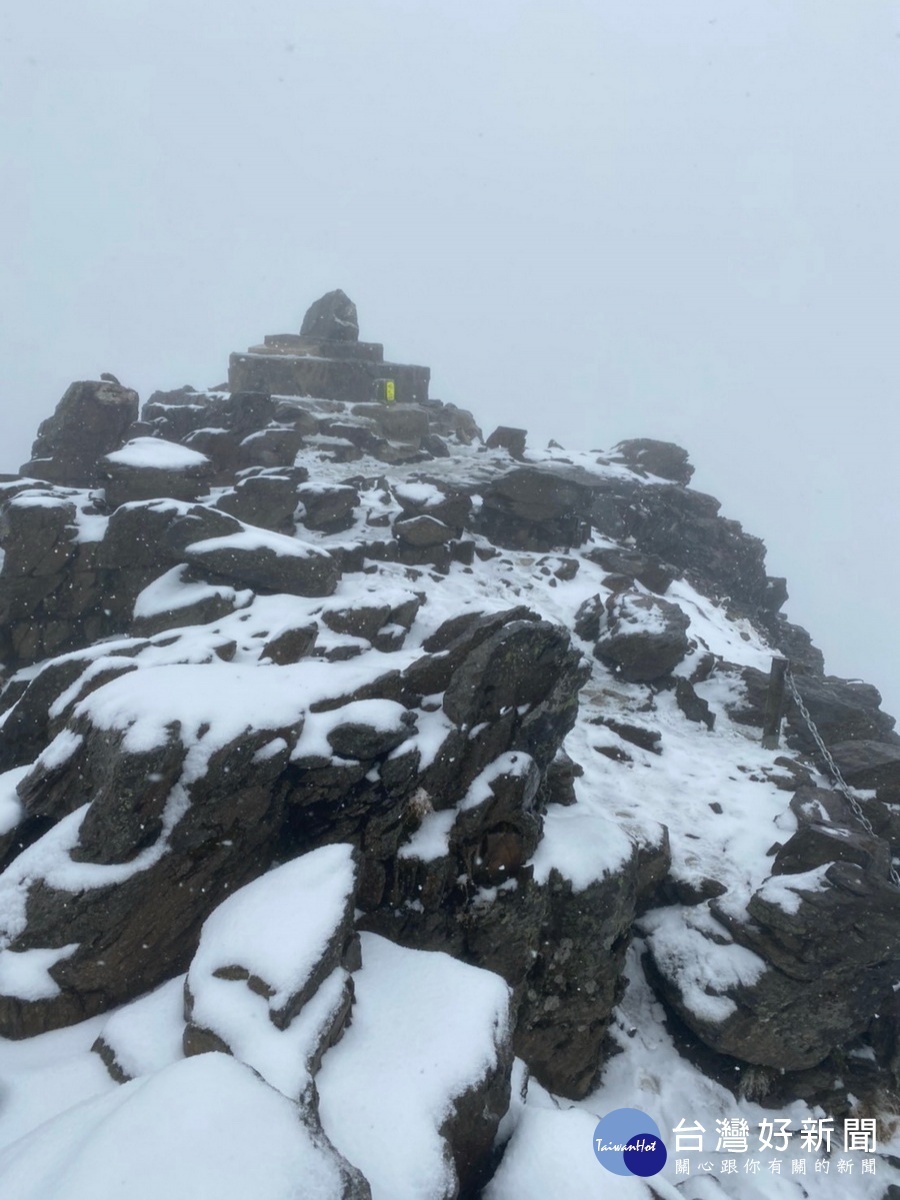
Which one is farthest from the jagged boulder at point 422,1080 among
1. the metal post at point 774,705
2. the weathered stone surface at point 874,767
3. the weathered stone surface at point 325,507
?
the weathered stone surface at point 325,507

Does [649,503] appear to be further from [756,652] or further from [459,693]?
[459,693]

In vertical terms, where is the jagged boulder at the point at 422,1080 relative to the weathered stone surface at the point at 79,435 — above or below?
below

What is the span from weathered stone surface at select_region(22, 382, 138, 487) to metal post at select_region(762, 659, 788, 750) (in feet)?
75.0

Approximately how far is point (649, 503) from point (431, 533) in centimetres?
1345

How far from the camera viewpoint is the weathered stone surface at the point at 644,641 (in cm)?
1733

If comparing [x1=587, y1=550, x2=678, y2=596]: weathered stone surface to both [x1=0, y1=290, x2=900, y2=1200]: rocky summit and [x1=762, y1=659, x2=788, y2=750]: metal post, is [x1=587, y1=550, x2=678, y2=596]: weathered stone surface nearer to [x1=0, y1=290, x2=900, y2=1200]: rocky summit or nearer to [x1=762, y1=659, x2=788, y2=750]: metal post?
[x1=0, y1=290, x2=900, y2=1200]: rocky summit

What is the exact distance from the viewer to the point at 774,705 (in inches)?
598

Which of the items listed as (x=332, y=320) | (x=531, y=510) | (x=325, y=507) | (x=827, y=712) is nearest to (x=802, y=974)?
(x=827, y=712)

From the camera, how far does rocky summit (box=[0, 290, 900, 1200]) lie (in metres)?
5.18

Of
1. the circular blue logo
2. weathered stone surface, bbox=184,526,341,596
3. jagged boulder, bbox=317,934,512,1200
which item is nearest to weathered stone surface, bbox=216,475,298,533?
weathered stone surface, bbox=184,526,341,596

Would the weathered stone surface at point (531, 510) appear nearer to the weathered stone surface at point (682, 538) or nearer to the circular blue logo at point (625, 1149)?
the weathered stone surface at point (682, 538)

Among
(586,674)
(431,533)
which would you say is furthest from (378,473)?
(586,674)

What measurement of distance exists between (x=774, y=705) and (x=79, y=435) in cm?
2422

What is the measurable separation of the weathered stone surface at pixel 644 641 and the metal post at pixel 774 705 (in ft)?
8.90
